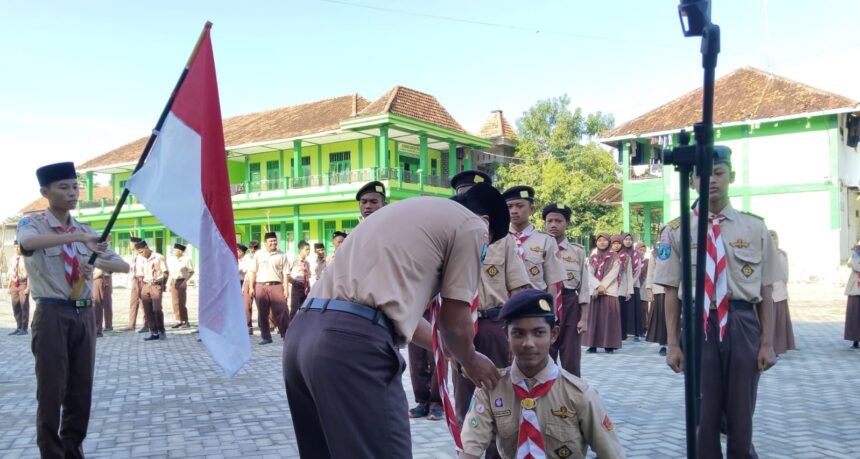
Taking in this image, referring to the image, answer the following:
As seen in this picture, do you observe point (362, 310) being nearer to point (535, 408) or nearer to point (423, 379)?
point (535, 408)

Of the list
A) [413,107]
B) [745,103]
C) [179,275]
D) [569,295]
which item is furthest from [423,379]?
[413,107]

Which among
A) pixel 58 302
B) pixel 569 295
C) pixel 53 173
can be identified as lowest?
pixel 569 295

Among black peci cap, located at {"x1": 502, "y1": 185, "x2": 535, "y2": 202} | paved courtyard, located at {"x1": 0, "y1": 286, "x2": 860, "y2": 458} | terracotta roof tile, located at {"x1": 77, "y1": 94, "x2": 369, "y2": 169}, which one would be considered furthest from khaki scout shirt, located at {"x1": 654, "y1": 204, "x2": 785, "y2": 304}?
terracotta roof tile, located at {"x1": 77, "y1": 94, "x2": 369, "y2": 169}

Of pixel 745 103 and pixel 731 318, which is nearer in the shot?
pixel 731 318

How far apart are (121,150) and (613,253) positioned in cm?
3825

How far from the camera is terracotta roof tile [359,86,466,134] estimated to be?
29.7m

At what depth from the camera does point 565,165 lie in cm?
3319

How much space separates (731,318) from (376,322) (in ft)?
7.88

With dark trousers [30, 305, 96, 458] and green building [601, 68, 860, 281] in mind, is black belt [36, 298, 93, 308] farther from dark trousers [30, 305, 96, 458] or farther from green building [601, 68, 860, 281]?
green building [601, 68, 860, 281]

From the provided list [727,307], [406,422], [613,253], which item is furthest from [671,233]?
[613,253]

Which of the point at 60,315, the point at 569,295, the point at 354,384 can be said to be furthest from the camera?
the point at 569,295

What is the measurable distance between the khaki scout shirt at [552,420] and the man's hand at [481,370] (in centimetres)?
33

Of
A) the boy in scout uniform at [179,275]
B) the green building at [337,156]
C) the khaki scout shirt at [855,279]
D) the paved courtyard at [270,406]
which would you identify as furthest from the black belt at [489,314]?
the green building at [337,156]

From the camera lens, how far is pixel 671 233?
169 inches
